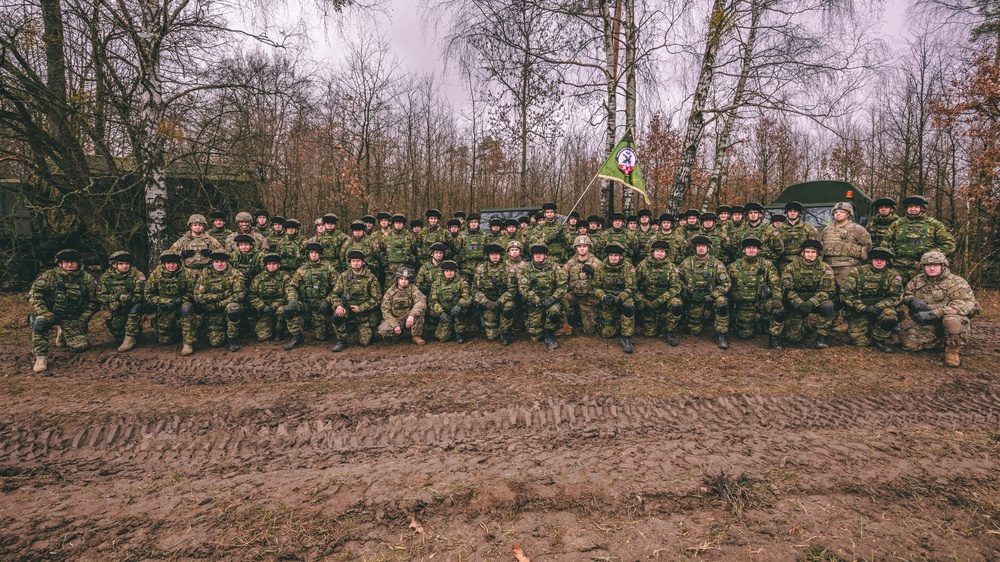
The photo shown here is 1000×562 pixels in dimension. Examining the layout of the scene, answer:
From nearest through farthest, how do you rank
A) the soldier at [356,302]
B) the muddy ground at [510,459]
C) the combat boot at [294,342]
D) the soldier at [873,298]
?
the muddy ground at [510,459], the soldier at [873,298], the combat boot at [294,342], the soldier at [356,302]

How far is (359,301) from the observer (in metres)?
7.00

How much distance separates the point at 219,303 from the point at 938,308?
10.6 metres

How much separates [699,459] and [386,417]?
2.88 m

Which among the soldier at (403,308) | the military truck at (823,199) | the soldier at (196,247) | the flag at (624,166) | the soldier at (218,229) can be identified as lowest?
the soldier at (403,308)

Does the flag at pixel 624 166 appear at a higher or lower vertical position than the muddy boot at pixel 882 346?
higher

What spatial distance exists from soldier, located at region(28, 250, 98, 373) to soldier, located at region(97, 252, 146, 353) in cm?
20

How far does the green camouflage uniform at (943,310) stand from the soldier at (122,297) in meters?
11.6

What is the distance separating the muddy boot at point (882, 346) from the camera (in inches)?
235

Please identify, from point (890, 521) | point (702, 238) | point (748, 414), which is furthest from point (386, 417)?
point (702, 238)

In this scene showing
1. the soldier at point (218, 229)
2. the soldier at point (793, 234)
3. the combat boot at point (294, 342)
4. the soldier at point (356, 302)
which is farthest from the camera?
the soldier at point (218, 229)

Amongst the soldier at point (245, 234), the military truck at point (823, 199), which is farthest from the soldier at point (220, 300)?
the military truck at point (823, 199)

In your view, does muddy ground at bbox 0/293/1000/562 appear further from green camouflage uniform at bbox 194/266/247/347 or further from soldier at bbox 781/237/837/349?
green camouflage uniform at bbox 194/266/247/347

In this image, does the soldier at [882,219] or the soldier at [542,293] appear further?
the soldier at [882,219]

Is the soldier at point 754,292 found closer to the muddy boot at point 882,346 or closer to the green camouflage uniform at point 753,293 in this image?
the green camouflage uniform at point 753,293
